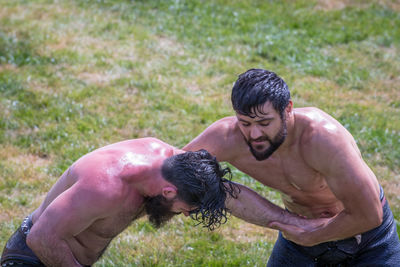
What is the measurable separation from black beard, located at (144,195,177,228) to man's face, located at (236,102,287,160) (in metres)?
0.62

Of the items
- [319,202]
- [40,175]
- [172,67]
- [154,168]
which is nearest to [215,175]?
[154,168]

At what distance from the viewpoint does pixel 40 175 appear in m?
5.82

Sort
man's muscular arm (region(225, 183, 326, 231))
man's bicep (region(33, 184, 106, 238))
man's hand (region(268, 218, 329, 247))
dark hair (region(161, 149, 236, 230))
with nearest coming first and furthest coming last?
1. man's bicep (region(33, 184, 106, 238))
2. dark hair (region(161, 149, 236, 230))
3. man's hand (region(268, 218, 329, 247))
4. man's muscular arm (region(225, 183, 326, 231))

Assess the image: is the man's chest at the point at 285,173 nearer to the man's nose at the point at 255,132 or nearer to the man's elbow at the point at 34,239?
the man's nose at the point at 255,132

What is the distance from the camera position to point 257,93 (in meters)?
3.40

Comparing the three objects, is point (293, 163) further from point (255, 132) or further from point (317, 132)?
point (255, 132)

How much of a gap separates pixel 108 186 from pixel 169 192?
1.23 feet

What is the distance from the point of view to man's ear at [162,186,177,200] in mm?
3328

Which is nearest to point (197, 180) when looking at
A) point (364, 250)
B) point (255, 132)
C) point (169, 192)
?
point (169, 192)

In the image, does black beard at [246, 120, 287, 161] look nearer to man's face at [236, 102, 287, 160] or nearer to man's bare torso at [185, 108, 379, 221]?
man's face at [236, 102, 287, 160]

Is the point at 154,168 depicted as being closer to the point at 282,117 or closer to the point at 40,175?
the point at 282,117

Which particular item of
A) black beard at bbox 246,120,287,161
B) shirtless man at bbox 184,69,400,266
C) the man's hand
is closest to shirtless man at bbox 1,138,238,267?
black beard at bbox 246,120,287,161

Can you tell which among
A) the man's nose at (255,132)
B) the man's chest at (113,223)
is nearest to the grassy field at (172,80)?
the man's chest at (113,223)

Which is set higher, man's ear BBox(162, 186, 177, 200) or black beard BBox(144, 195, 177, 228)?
man's ear BBox(162, 186, 177, 200)
